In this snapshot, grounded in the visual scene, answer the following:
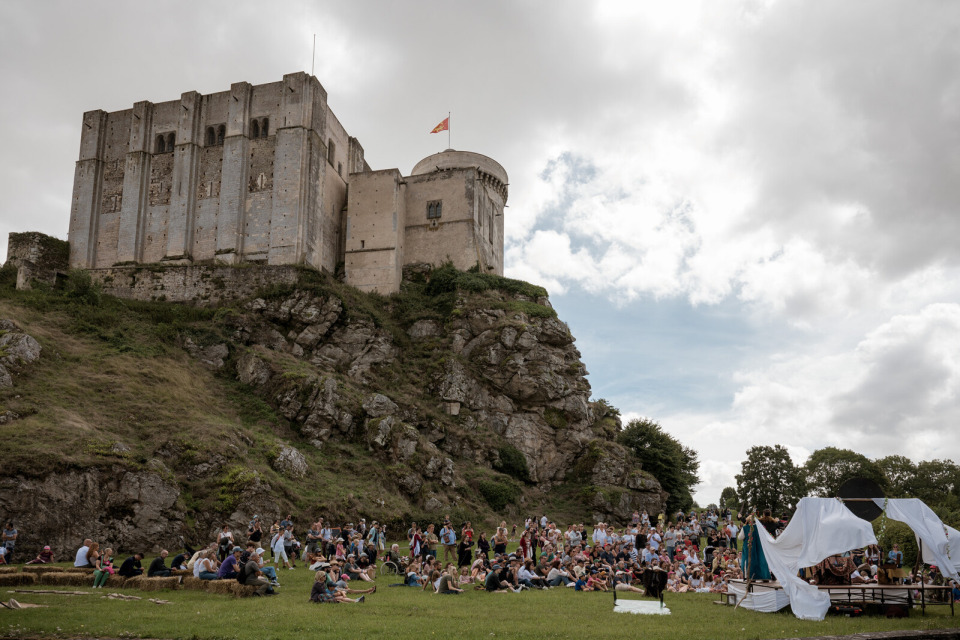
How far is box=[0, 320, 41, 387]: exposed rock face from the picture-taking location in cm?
3005

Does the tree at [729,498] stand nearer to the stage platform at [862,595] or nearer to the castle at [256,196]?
the castle at [256,196]

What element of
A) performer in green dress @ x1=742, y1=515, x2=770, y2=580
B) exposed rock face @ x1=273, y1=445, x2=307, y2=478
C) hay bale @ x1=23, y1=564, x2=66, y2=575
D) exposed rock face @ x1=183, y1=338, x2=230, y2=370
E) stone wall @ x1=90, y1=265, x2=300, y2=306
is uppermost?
stone wall @ x1=90, y1=265, x2=300, y2=306

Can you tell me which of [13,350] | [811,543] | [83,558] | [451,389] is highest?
[13,350]

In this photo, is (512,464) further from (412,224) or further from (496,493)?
(412,224)

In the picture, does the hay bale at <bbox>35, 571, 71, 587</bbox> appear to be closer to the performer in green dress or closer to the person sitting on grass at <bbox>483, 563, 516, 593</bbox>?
the person sitting on grass at <bbox>483, 563, 516, 593</bbox>

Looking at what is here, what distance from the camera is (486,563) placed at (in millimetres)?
20641

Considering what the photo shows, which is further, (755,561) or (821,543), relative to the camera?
(755,561)

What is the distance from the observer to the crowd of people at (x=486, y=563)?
55.9ft

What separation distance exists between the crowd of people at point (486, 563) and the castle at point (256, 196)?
88.7 ft

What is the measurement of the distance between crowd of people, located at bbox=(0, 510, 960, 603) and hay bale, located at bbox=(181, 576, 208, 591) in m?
0.19

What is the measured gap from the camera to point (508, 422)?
43.8 metres

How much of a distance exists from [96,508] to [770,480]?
197 ft

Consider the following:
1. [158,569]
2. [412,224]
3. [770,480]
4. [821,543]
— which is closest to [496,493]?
[158,569]

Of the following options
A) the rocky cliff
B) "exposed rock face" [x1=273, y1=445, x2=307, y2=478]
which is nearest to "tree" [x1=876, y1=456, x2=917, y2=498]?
the rocky cliff
